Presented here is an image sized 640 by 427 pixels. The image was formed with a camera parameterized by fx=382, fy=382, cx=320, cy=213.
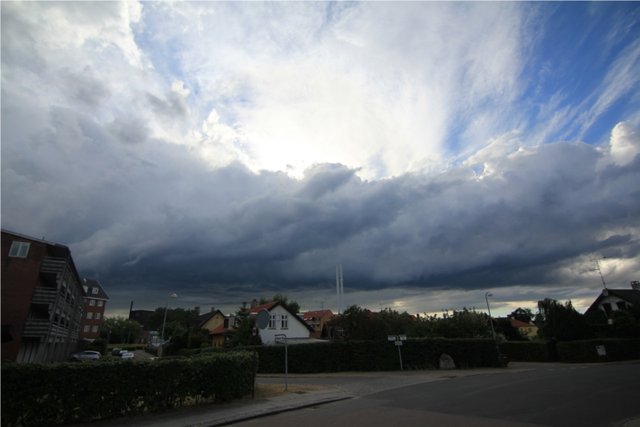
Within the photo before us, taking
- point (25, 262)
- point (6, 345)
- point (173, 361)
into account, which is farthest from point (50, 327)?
point (173, 361)

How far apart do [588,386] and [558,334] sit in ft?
117

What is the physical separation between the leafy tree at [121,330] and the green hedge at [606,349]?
116340 mm

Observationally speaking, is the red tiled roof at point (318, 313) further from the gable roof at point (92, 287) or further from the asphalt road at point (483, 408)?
the asphalt road at point (483, 408)

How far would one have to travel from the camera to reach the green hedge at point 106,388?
27.7 feet

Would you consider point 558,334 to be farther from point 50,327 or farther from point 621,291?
point 50,327

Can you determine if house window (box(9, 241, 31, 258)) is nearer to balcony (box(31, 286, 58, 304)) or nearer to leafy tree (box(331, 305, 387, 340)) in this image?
balcony (box(31, 286, 58, 304))

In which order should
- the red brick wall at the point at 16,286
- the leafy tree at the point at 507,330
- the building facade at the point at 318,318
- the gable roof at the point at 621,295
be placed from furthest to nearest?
the building facade at the point at 318,318, the leafy tree at the point at 507,330, the gable roof at the point at 621,295, the red brick wall at the point at 16,286

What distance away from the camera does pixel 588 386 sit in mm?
15477

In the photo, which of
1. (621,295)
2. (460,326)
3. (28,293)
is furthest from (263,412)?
(621,295)

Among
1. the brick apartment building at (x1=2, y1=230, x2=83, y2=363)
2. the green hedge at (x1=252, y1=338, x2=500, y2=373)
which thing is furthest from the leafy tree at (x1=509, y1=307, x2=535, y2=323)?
the brick apartment building at (x1=2, y1=230, x2=83, y2=363)

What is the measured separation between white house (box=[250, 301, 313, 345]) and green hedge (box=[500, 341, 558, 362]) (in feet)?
87.9

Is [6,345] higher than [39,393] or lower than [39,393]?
higher

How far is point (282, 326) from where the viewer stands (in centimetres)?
5353

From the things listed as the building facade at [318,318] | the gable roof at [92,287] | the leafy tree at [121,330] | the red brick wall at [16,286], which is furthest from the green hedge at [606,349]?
the leafy tree at [121,330]
